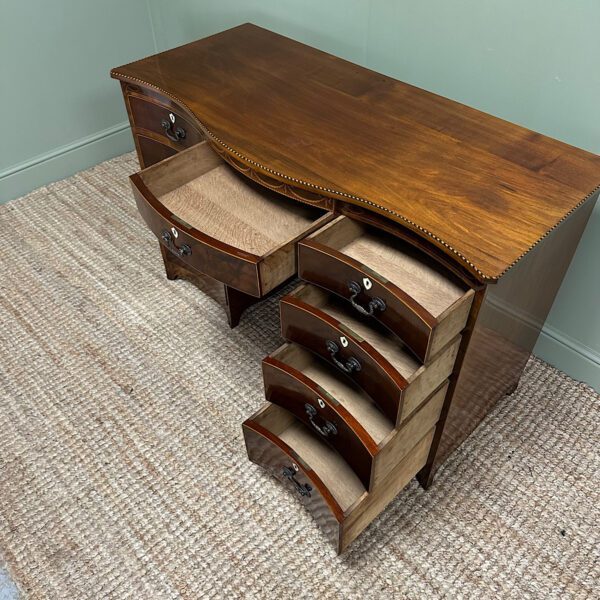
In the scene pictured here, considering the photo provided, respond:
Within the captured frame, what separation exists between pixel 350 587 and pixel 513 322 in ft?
1.93

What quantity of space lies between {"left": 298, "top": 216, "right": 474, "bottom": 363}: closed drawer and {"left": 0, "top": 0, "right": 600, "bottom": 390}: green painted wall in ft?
1.45

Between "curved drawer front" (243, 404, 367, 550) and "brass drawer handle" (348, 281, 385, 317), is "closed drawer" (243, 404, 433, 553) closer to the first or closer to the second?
"curved drawer front" (243, 404, 367, 550)

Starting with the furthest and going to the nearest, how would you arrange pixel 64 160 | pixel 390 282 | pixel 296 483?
pixel 64 160 → pixel 296 483 → pixel 390 282

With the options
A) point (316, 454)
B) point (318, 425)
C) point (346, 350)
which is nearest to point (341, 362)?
point (346, 350)

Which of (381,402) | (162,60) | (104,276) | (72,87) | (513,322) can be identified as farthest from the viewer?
(72,87)

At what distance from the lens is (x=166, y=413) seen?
1.46m

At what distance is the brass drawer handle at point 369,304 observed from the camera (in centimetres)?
98

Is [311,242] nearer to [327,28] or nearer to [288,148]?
[288,148]

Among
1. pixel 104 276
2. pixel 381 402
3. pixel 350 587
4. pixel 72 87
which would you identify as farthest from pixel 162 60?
pixel 350 587

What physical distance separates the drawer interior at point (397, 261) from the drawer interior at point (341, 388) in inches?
8.6

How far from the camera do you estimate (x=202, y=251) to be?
1.14 metres

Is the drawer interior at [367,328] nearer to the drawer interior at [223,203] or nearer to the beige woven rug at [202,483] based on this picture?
the drawer interior at [223,203]

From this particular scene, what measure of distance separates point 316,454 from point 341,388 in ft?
0.48

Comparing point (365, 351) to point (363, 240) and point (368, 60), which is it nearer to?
point (363, 240)
